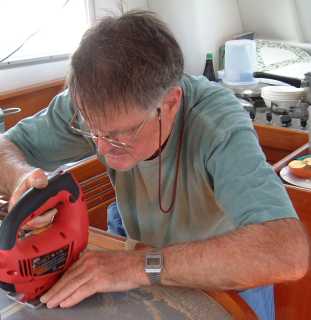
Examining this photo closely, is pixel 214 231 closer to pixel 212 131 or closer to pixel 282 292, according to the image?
pixel 212 131

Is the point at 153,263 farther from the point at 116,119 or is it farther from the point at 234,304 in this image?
the point at 116,119

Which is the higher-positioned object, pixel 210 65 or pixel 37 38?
pixel 37 38

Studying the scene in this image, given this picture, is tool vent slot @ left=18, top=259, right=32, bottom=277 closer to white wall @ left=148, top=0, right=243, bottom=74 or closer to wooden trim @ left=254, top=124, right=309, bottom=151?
wooden trim @ left=254, top=124, right=309, bottom=151

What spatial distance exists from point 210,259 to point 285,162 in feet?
2.76

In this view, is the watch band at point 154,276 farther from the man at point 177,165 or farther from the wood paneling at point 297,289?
the wood paneling at point 297,289

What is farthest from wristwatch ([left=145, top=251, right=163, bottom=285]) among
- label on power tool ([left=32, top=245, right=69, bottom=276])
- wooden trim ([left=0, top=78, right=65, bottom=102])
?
wooden trim ([left=0, top=78, right=65, bottom=102])

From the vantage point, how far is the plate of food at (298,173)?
4.97ft

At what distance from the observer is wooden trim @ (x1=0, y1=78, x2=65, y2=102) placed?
1.83 m

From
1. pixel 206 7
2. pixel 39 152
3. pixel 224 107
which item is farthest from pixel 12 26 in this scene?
pixel 224 107

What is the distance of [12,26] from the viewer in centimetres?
194

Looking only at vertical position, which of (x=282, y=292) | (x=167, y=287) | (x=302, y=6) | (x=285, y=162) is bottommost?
(x=282, y=292)

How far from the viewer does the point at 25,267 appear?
83 centimetres

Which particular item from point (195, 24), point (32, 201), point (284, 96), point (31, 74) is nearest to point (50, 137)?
point (32, 201)

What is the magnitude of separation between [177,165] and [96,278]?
0.37m
